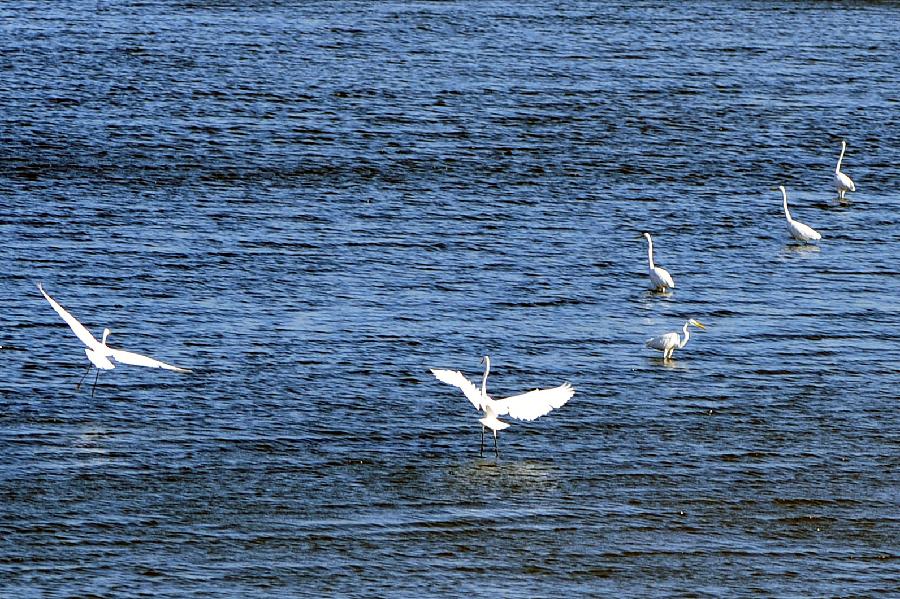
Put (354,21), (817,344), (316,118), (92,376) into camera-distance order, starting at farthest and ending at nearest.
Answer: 1. (354,21)
2. (316,118)
3. (817,344)
4. (92,376)

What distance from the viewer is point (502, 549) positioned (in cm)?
1352

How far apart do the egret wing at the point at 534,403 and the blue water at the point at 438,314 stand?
42cm

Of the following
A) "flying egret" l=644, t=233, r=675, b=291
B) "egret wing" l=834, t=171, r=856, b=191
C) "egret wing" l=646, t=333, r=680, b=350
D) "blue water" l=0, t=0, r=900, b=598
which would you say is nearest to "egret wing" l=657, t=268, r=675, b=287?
"flying egret" l=644, t=233, r=675, b=291

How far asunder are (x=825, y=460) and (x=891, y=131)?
16868 millimetres

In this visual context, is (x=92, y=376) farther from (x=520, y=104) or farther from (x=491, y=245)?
(x=520, y=104)

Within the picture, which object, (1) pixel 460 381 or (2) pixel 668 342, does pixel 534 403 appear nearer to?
(1) pixel 460 381

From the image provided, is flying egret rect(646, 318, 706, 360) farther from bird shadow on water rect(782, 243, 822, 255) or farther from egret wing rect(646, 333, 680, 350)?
bird shadow on water rect(782, 243, 822, 255)

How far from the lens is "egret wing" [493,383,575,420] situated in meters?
15.4

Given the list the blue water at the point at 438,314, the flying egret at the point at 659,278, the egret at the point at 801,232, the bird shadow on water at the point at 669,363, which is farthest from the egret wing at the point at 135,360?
the egret at the point at 801,232

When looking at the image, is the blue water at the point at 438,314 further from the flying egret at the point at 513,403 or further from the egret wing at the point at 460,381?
the egret wing at the point at 460,381

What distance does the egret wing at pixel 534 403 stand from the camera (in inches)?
605

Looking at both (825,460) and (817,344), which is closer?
(825,460)

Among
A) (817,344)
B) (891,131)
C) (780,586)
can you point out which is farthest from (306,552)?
(891,131)

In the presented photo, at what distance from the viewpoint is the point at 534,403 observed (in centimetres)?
1551
